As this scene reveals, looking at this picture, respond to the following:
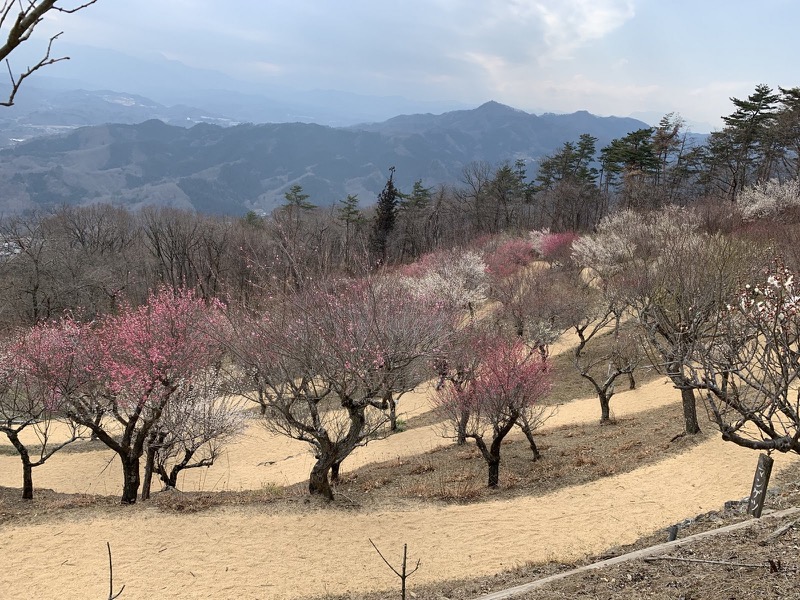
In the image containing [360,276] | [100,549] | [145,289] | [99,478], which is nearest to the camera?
[100,549]

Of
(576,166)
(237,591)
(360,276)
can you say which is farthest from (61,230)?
(576,166)

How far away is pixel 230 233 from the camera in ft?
201

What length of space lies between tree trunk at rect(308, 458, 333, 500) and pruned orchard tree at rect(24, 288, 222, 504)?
507 centimetres

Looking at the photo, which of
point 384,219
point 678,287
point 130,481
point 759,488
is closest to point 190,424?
point 130,481

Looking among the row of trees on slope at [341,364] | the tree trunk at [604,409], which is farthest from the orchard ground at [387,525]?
the tree trunk at [604,409]

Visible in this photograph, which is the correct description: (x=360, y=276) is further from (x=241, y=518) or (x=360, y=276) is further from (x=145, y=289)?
(x=145, y=289)

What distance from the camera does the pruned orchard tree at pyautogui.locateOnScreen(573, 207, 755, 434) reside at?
9.83 metres

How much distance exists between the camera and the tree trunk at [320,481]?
44.5 ft

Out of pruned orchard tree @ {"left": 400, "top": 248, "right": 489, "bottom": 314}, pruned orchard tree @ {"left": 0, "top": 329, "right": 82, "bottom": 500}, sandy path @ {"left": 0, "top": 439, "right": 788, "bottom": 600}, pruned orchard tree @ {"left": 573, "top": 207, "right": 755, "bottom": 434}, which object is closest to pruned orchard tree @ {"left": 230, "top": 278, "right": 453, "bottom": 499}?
sandy path @ {"left": 0, "top": 439, "right": 788, "bottom": 600}

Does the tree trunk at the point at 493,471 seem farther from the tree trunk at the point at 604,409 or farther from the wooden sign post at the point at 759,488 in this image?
the wooden sign post at the point at 759,488

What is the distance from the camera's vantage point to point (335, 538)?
12.0 metres

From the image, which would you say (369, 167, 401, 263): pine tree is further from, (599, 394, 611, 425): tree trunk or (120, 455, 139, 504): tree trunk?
(120, 455, 139, 504): tree trunk

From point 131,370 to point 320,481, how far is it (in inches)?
312

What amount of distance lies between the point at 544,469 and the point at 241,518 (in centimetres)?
998
